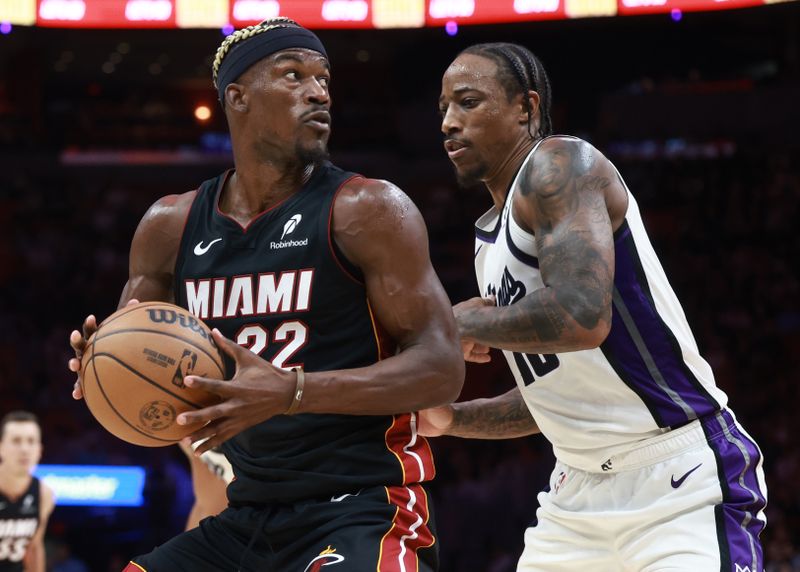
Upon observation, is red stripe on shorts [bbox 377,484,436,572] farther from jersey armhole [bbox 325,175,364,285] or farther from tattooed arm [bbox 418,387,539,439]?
tattooed arm [bbox 418,387,539,439]

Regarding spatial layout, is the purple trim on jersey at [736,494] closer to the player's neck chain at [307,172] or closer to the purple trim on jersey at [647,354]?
the purple trim on jersey at [647,354]

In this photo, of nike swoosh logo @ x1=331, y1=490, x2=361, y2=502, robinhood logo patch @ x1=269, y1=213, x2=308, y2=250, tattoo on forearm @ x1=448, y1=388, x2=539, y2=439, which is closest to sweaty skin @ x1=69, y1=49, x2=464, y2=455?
robinhood logo patch @ x1=269, y1=213, x2=308, y2=250

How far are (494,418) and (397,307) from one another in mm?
1130

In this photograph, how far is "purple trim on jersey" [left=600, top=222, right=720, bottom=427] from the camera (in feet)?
10.1

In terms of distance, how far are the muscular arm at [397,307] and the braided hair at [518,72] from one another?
33.6 inches

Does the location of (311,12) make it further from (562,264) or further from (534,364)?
(562,264)

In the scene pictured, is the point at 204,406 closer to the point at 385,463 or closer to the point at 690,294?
the point at 385,463

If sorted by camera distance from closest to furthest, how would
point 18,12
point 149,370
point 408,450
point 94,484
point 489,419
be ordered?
point 149,370 < point 408,450 < point 489,419 < point 18,12 < point 94,484

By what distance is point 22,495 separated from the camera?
724cm

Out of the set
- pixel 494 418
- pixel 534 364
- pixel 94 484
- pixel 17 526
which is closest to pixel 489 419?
pixel 494 418

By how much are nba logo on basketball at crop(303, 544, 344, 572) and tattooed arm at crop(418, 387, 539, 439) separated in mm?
924

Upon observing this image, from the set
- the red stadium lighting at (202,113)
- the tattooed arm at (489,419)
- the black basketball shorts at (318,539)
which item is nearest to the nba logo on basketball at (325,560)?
the black basketball shorts at (318,539)

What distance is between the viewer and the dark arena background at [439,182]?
10.6 metres

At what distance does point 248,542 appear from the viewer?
110 inches
